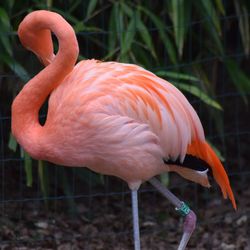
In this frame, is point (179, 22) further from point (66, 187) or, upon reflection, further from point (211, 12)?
point (66, 187)

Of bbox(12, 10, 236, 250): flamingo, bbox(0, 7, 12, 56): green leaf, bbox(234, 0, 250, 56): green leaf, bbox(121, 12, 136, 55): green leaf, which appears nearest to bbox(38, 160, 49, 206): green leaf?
bbox(0, 7, 12, 56): green leaf

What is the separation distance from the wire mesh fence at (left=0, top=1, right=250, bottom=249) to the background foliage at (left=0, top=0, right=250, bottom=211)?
0.5 inches

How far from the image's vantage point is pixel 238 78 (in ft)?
17.6

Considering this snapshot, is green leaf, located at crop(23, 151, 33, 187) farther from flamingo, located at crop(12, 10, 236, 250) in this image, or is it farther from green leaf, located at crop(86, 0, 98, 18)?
flamingo, located at crop(12, 10, 236, 250)

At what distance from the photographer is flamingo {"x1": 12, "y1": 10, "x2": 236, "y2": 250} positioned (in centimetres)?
375

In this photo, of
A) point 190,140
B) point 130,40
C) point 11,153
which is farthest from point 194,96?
point 190,140

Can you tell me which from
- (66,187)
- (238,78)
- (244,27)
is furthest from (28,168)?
(244,27)

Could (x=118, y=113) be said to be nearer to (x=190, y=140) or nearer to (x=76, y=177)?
(x=190, y=140)

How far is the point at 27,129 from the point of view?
3.84 m

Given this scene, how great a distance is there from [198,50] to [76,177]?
0.99 m

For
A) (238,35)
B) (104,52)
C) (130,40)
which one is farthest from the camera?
(238,35)

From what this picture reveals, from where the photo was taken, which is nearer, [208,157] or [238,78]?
[208,157]

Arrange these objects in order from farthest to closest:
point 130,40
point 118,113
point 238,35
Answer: point 238,35, point 130,40, point 118,113

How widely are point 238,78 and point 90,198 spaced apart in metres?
1.06
